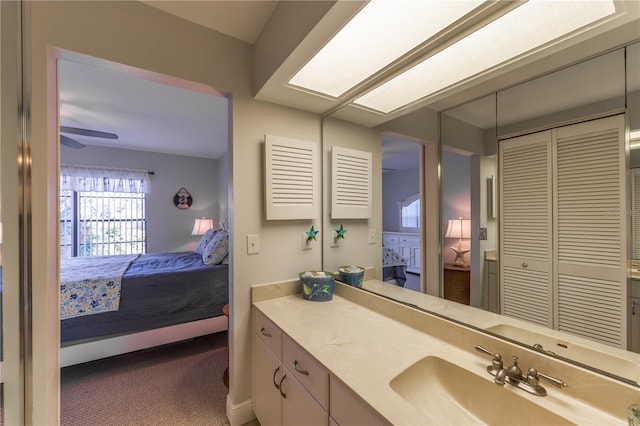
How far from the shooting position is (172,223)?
4.86 m

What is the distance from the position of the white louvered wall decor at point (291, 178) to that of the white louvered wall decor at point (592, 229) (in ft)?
4.14

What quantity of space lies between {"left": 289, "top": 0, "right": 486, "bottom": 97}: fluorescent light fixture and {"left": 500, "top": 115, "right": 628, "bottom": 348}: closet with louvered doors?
0.53m

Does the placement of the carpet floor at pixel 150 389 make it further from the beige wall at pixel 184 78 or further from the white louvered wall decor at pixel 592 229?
the white louvered wall decor at pixel 592 229

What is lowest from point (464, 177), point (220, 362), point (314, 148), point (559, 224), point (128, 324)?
point (220, 362)

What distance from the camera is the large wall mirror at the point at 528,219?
0.69 metres

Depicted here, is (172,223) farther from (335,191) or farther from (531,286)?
(531,286)

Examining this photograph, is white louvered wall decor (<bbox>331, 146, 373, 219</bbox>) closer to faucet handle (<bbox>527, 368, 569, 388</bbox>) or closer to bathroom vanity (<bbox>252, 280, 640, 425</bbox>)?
bathroom vanity (<bbox>252, 280, 640, 425</bbox>)

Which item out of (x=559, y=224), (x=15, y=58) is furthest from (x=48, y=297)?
(x=559, y=224)

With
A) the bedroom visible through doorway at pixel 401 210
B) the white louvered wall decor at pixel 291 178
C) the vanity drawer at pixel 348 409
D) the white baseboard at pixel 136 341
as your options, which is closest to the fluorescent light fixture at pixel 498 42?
the bedroom visible through doorway at pixel 401 210

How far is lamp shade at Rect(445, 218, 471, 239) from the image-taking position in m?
1.09

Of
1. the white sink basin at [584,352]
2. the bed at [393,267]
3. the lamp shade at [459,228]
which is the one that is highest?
the lamp shade at [459,228]

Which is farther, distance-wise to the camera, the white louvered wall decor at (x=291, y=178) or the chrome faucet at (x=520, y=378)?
the white louvered wall decor at (x=291, y=178)

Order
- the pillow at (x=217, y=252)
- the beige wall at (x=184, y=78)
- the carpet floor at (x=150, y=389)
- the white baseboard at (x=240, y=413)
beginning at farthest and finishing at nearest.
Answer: the pillow at (x=217, y=252), the carpet floor at (x=150, y=389), the white baseboard at (x=240, y=413), the beige wall at (x=184, y=78)

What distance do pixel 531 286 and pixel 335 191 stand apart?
3.90 ft
